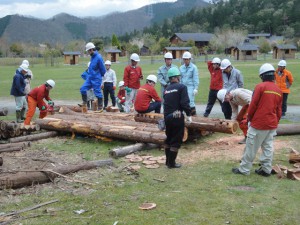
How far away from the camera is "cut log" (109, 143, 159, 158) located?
8211 mm

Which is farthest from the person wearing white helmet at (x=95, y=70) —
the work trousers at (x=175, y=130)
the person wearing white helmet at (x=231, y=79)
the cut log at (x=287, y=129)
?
the cut log at (x=287, y=129)

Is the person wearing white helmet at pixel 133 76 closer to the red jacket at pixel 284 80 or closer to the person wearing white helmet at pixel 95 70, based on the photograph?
the person wearing white helmet at pixel 95 70

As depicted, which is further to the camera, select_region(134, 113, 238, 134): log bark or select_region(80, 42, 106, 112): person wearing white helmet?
select_region(80, 42, 106, 112): person wearing white helmet

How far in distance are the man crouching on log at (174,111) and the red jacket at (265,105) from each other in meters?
1.26

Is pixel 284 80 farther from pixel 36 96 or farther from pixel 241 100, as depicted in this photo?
pixel 36 96

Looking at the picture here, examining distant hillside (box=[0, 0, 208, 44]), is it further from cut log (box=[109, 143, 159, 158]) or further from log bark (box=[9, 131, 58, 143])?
cut log (box=[109, 143, 159, 158])

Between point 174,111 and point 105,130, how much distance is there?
111 inches

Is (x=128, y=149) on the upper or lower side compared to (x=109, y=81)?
lower

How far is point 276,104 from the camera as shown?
6.63m

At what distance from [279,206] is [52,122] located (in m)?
7.06

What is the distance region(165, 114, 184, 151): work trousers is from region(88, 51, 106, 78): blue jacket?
510 centimetres

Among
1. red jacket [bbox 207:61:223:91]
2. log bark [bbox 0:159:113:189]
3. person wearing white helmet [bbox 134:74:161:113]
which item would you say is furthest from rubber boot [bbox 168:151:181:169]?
red jacket [bbox 207:61:223:91]

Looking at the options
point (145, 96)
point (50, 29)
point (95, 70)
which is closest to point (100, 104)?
A: point (95, 70)

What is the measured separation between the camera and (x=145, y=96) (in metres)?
10.2
